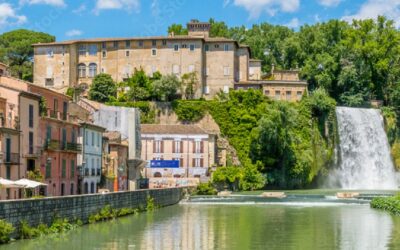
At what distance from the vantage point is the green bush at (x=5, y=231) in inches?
1044

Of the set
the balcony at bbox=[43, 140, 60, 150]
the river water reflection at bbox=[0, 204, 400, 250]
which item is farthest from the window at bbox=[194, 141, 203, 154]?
the balcony at bbox=[43, 140, 60, 150]

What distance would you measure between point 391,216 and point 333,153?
40582 millimetres

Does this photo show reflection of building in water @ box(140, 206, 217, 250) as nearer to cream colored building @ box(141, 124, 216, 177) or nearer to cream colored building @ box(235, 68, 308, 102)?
cream colored building @ box(141, 124, 216, 177)

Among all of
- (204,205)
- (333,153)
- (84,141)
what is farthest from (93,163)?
(333,153)

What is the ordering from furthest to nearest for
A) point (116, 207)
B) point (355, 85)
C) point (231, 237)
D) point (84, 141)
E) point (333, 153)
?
point (355, 85), point (333, 153), point (84, 141), point (116, 207), point (231, 237)

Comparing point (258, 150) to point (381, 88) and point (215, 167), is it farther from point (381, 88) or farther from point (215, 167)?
point (381, 88)

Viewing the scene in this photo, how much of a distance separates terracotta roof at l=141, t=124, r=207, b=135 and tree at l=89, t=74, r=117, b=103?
10.9 metres

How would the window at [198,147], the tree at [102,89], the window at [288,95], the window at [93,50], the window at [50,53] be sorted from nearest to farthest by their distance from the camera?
the window at [198,147], the tree at [102,89], the window at [288,95], the window at [93,50], the window at [50,53]

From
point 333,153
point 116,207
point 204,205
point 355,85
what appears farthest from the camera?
point 355,85

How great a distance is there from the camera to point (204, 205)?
54375mm

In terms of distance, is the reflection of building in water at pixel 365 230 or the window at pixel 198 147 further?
the window at pixel 198 147

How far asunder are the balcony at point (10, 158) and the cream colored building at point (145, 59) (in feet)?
165

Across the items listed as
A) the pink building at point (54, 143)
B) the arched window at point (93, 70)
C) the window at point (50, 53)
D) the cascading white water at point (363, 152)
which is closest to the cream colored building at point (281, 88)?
the cascading white water at point (363, 152)

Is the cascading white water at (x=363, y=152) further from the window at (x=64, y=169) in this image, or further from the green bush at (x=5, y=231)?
the green bush at (x=5, y=231)
